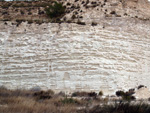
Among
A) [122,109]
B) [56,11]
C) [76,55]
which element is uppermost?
[56,11]

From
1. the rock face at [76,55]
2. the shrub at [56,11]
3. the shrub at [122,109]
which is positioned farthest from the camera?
the shrub at [56,11]

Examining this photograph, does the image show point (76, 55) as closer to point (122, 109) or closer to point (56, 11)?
point (56, 11)

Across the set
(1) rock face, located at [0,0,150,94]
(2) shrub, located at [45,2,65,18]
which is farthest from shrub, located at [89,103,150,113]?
(2) shrub, located at [45,2,65,18]

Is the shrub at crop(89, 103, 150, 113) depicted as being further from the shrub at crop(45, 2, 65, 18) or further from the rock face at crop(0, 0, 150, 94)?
the shrub at crop(45, 2, 65, 18)

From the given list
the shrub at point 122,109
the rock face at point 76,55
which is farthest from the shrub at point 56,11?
the shrub at point 122,109

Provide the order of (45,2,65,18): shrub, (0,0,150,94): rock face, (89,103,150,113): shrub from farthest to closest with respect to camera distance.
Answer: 1. (45,2,65,18): shrub
2. (0,0,150,94): rock face
3. (89,103,150,113): shrub

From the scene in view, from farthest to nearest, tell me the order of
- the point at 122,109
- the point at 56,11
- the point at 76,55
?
the point at 56,11 < the point at 76,55 < the point at 122,109

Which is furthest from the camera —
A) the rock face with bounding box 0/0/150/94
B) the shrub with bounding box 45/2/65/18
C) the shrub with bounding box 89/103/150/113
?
the shrub with bounding box 45/2/65/18

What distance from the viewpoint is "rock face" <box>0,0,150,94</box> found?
11.6m

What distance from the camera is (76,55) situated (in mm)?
12148

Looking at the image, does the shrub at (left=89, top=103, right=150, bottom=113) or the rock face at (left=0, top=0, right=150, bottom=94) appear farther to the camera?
the rock face at (left=0, top=0, right=150, bottom=94)

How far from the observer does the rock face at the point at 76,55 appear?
11.6m

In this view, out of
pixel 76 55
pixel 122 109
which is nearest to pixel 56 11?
pixel 76 55

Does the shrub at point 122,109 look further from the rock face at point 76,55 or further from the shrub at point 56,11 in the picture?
the shrub at point 56,11
